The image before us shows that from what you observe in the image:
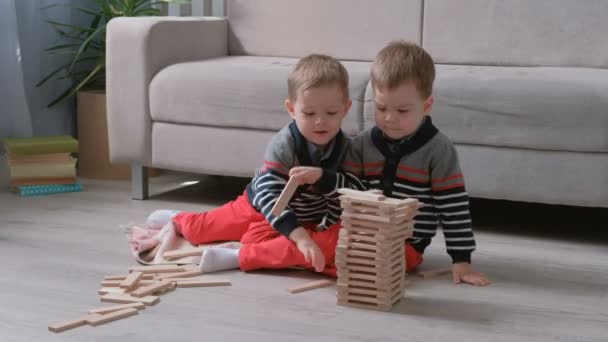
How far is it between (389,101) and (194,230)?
0.63 meters

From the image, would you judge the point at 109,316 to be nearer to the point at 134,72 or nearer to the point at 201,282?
the point at 201,282

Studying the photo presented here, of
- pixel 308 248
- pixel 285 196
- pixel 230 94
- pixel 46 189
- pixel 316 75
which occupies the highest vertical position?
pixel 316 75

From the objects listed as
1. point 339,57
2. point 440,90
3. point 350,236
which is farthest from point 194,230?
point 339,57

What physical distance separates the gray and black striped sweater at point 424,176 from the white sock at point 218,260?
338 mm

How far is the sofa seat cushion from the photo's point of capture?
2.27m

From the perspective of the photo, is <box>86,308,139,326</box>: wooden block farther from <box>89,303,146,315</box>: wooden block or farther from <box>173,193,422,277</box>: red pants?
<box>173,193,422,277</box>: red pants

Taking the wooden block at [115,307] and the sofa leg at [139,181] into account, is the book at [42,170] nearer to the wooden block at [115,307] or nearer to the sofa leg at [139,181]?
the sofa leg at [139,181]

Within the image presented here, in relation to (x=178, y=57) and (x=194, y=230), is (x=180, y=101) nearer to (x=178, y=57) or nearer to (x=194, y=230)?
(x=178, y=57)

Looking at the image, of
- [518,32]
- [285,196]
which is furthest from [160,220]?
[518,32]

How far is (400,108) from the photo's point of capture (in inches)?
77.4

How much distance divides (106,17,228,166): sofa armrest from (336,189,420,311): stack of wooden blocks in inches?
46.0

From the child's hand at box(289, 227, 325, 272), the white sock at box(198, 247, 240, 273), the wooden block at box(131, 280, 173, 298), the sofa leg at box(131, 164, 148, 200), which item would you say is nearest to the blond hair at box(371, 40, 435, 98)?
the child's hand at box(289, 227, 325, 272)

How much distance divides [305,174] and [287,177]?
15cm

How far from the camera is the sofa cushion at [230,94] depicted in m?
2.55
